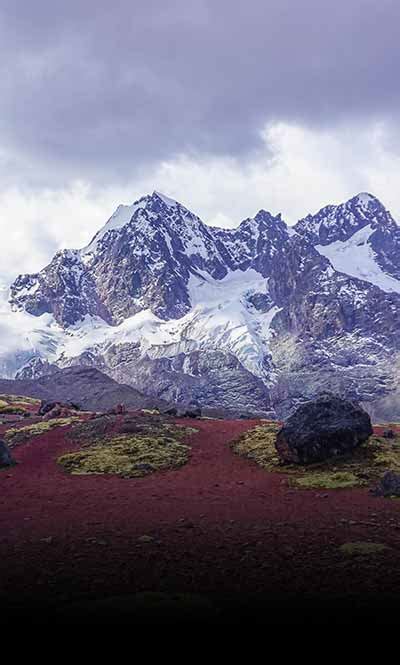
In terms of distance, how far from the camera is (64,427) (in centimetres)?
4819

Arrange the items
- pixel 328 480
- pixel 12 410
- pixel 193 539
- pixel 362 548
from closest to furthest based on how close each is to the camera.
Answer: pixel 362 548 < pixel 193 539 < pixel 328 480 < pixel 12 410

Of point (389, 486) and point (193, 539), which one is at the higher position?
point (389, 486)

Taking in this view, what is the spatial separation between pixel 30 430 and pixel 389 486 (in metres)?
31.7

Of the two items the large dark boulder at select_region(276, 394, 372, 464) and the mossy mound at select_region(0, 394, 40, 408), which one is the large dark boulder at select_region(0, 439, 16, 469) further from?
the mossy mound at select_region(0, 394, 40, 408)

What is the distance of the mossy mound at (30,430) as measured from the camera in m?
45.2

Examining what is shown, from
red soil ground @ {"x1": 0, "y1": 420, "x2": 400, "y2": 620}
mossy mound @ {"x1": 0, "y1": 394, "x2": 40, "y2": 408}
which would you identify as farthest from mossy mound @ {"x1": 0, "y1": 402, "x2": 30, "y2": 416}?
red soil ground @ {"x1": 0, "y1": 420, "x2": 400, "y2": 620}

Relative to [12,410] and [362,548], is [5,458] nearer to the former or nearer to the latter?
[362,548]

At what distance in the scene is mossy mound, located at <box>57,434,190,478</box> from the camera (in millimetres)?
34469

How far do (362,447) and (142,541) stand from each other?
18.9m

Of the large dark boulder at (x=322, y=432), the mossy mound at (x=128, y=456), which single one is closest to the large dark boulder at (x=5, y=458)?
the mossy mound at (x=128, y=456)

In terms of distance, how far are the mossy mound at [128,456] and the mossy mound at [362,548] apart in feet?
55.6

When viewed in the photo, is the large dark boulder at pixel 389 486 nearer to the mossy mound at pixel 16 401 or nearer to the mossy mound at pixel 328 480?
the mossy mound at pixel 328 480

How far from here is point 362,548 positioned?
1800 cm

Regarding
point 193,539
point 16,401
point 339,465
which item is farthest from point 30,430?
point 16,401
